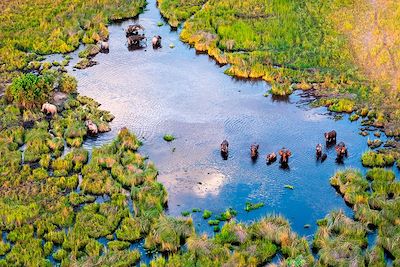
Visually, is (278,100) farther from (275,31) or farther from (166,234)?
(166,234)

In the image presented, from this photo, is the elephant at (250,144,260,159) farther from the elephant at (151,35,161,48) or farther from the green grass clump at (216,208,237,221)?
the elephant at (151,35,161,48)

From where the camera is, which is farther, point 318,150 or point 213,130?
point 213,130

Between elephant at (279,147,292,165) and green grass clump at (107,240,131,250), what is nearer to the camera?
green grass clump at (107,240,131,250)

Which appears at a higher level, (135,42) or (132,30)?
(132,30)

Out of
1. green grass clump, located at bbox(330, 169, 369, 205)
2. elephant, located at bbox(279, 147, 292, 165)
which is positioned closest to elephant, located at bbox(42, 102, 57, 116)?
elephant, located at bbox(279, 147, 292, 165)

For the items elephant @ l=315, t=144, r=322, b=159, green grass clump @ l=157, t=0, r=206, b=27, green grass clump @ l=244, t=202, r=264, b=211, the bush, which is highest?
green grass clump @ l=157, t=0, r=206, b=27

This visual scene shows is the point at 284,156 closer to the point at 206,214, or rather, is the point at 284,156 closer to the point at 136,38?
the point at 206,214

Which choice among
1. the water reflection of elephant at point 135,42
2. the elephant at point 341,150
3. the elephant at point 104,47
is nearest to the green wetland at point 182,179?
the elephant at point 341,150

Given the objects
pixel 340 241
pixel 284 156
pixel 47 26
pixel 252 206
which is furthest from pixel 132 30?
pixel 340 241
